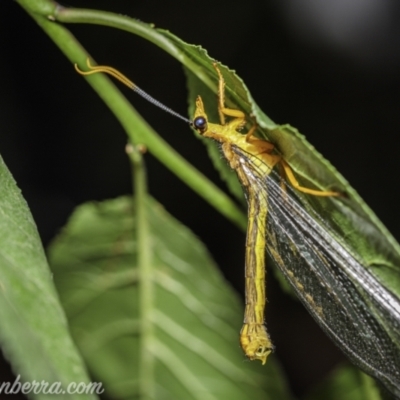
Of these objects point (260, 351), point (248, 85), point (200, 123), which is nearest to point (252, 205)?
point (200, 123)

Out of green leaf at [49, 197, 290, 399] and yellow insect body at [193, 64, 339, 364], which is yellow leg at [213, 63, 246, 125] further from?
green leaf at [49, 197, 290, 399]

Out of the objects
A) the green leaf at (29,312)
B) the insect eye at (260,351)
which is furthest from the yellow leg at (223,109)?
the insect eye at (260,351)

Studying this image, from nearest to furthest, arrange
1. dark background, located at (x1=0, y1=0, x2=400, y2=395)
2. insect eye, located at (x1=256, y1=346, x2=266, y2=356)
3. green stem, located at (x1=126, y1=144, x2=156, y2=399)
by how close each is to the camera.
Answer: insect eye, located at (x1=256, y1=346, x2=266, y2=356) < green stem, located at (x1=126, y1=144, x2=156, y2=399) < dark background, located at (x1=0, y1=0, x2=400, y2=395)

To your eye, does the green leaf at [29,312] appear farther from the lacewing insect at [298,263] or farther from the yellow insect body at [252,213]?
the yellow insect body at [252,213]

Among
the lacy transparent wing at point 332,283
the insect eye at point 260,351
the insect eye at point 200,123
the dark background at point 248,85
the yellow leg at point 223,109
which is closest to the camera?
the yellow leg at point 223,109

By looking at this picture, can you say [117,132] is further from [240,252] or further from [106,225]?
[106,225]

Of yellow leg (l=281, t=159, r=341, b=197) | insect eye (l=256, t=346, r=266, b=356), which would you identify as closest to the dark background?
insect eye (l=256, t=346, r=266, b=356)

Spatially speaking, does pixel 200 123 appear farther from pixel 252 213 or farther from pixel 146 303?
pixel 146 303
